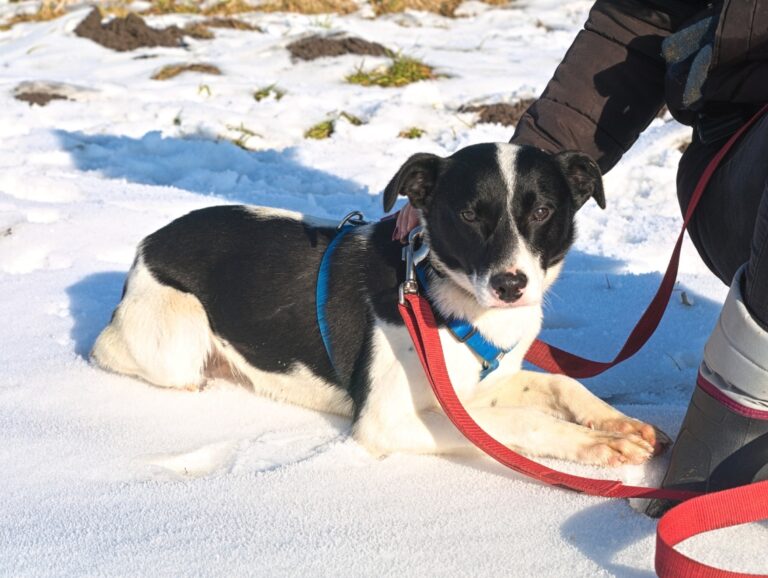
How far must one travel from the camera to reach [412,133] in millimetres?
6945

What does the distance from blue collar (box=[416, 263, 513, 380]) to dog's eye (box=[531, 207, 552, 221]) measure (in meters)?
→ 0.39

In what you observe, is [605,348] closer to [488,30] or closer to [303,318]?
[303,318]

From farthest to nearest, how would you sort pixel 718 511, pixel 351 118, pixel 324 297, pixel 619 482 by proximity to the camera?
pixel 351 118 < pixel 324 297 < pixel 619 482 < pixel 718 511

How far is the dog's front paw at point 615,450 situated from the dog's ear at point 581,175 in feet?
2.43

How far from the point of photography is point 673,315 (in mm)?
4012

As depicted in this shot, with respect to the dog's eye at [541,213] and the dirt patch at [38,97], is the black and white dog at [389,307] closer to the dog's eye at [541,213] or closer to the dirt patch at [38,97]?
the dog's eye at [541,213]

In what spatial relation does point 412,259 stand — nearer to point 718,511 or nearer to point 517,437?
point 517,437

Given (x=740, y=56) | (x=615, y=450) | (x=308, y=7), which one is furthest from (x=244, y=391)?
(x=308, y=7)

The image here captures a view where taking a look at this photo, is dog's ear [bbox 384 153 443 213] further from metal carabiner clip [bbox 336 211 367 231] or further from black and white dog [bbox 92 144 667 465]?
metal carabiner clip [bbox 336 211 367 231]

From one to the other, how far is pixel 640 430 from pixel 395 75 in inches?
227

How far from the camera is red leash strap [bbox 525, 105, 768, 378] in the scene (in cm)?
294

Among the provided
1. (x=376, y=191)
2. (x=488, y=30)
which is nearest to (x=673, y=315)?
(x=376, y=191)

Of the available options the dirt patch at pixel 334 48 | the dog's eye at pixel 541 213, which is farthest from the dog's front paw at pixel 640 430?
the dirt patch at pixel 334 48

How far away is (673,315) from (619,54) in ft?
3.80
